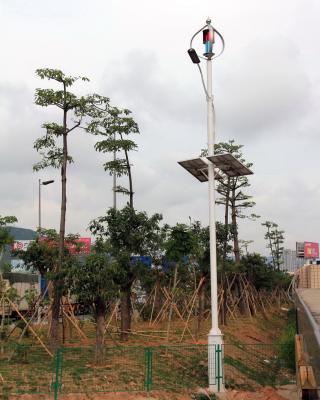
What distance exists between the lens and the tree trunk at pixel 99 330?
14.0 meters

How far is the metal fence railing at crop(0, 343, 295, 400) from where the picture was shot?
11797 millimetres

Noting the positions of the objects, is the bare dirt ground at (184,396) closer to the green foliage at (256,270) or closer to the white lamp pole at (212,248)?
Result: the white lamp pole at (212,248)

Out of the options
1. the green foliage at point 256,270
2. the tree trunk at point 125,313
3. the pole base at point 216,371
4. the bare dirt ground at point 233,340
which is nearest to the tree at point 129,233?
the tree trunk at point 125,313

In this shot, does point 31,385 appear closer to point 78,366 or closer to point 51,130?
point 78,366

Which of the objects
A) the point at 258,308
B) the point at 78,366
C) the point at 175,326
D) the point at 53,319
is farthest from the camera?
the point at 258,308

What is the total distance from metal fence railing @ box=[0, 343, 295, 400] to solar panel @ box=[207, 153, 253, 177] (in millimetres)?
4924

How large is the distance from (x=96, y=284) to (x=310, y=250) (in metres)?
136

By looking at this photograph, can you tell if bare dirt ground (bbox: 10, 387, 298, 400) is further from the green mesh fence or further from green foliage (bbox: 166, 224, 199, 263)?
green foliage (bbox: 166, 224, 199, 263)

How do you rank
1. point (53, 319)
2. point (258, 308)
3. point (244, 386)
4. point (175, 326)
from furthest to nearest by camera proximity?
1. point (258, 308)
2. point (175, 326)
3. point (53, 319)
4. point (244, 386)

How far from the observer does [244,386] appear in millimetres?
14641

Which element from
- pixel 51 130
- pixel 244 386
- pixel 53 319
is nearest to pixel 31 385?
pixel 53 319

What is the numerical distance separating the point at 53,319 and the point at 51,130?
588 centimetres

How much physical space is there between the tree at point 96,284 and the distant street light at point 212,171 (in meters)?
2.78

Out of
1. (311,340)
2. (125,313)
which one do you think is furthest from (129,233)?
(311,340)
